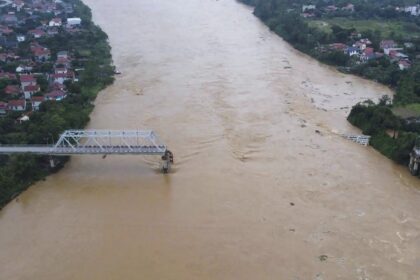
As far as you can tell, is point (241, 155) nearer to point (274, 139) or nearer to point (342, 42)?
point (274, 139)

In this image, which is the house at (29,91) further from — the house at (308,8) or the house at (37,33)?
the house at (308,8)

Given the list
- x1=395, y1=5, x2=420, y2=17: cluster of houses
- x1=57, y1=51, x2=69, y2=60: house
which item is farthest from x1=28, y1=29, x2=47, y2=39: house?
x1=395, y1=5, x2=420, y2=17: cluster of houses

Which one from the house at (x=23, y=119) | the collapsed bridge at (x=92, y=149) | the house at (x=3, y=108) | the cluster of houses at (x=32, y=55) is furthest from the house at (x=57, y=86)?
the collapsed bridge at (x=92, y=149)

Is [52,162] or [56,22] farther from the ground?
[56,22]

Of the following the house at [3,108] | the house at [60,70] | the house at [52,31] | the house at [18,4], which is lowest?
the house at [3,108]

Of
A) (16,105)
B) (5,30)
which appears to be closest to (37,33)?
(5,30)

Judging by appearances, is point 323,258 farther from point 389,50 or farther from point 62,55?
point 389,50
